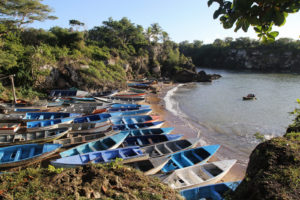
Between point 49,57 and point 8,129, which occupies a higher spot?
point 49,57

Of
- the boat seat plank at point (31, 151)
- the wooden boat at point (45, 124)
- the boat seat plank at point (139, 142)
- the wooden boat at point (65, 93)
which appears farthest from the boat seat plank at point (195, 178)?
the wooden boat at point (65, 93)

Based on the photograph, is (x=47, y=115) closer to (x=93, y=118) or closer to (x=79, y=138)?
(x=93, y=118)

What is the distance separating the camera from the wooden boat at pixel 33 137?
1124 centimetres

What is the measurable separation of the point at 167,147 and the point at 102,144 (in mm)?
4004

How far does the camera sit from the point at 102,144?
11656mm

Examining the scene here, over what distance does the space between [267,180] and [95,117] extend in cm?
1443

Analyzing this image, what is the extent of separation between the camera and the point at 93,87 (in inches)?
1136

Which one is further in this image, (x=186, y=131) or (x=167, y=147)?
(x=186, y=131)

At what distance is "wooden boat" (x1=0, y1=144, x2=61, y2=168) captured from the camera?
9.38 meters

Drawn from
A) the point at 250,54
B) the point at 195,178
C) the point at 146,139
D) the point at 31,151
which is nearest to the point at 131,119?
the point at 146,139

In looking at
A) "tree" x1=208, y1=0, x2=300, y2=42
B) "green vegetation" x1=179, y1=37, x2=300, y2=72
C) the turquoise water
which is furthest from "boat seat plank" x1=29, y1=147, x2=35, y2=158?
"green vegetation" x1=179, y1=37, x2=300, y2=72

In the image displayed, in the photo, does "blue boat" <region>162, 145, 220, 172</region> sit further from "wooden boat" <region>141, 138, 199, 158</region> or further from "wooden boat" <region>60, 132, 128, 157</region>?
"wooden boat" <region>60, 132, 128, 157</region>

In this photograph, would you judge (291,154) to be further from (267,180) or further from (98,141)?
(98,141)

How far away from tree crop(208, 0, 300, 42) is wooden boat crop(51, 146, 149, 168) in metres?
7.67
